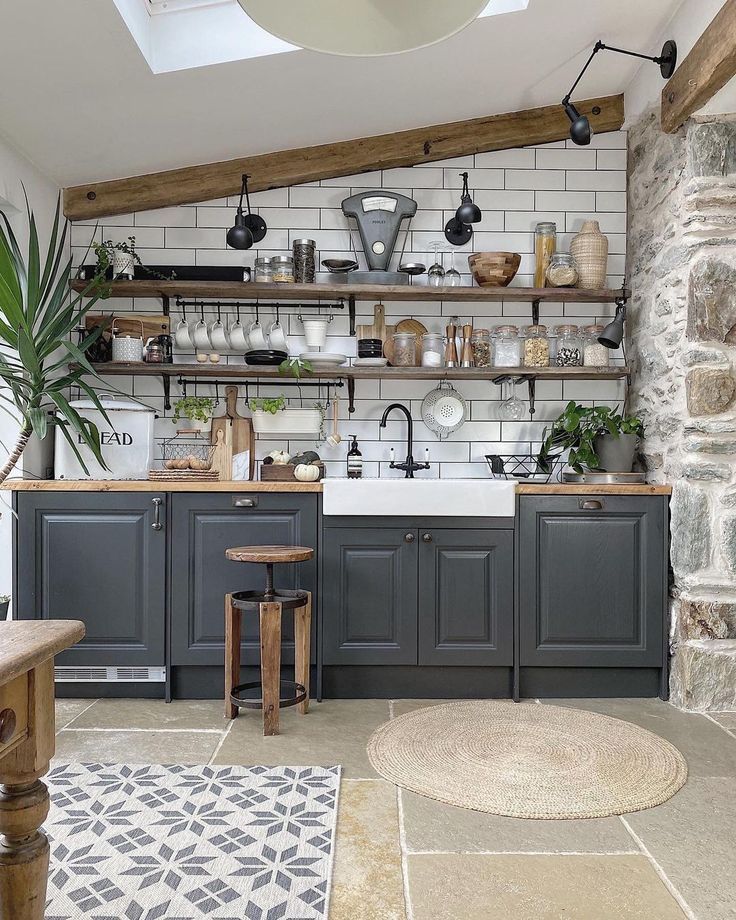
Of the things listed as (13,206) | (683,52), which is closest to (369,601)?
(13,206)

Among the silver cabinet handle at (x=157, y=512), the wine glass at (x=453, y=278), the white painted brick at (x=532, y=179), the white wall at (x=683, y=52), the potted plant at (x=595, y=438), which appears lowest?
the silver cabinet handle at (x=157, y=512)

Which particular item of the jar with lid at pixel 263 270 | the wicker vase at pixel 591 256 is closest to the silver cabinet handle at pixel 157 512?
the jar with lid at pixel 263 270

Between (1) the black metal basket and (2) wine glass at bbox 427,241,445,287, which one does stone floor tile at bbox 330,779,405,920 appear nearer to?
(1) the black metal basket

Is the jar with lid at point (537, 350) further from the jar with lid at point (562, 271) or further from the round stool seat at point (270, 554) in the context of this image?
the round stool seat at point (270, 554)

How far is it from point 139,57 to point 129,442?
169 cm

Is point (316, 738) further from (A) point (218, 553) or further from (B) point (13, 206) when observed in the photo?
(B) point (13, 206)

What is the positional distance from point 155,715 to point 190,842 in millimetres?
1249

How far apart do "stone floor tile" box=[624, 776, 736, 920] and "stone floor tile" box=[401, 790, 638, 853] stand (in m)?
0.09

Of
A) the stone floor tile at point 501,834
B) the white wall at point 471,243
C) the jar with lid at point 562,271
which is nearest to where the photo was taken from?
the stone floor tile at point 501,834

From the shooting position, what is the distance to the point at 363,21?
49.0 inches

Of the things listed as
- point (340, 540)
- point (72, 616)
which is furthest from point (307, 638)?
point (72, 616)

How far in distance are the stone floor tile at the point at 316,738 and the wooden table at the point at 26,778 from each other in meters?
1.47

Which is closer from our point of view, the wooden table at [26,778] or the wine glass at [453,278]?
the wooden table at [26,778]

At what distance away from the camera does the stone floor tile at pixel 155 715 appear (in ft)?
10.5
